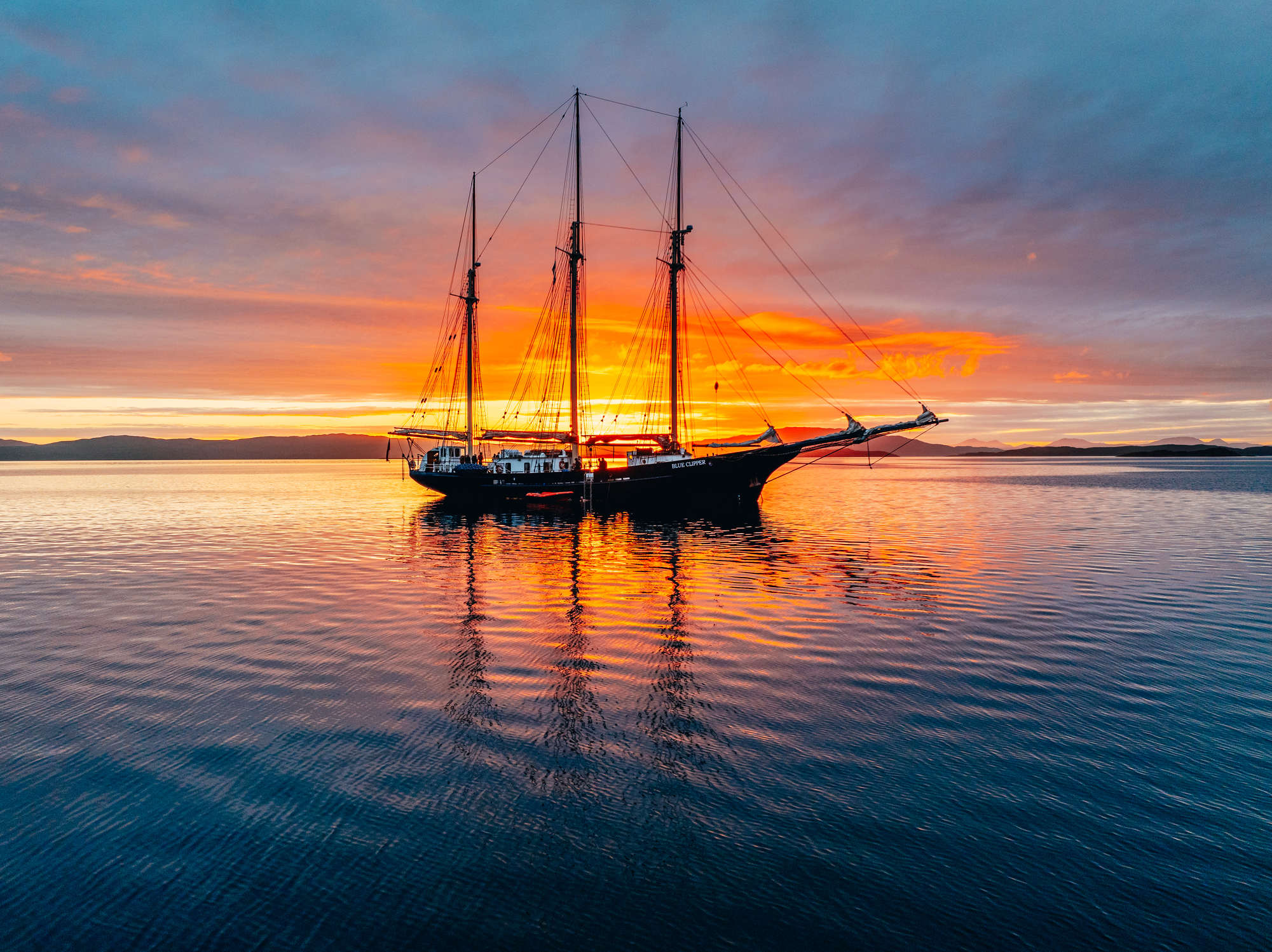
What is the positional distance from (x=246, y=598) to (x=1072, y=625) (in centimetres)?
2699

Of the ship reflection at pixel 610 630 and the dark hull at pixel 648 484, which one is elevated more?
the dark hull at pixel 648 484

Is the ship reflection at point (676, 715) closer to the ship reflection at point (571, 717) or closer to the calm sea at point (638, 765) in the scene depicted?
the calm sea at point (638, 765)

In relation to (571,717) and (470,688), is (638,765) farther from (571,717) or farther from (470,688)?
(470,688)

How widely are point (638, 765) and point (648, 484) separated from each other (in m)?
46.2

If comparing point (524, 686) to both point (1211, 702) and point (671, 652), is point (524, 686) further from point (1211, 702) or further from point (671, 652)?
point (1211, 702)

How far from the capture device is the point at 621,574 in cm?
2866

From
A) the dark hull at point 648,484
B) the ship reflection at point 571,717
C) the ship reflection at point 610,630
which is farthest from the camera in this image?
the dark hull at point 648,484

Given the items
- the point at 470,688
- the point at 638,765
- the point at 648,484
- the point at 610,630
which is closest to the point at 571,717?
the point at 638,765

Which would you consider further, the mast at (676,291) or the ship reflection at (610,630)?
the mast at (676,291)

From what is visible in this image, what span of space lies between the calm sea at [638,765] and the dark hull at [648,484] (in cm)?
2994

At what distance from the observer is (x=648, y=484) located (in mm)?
56438

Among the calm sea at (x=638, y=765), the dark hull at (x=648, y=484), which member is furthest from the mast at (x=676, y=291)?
the calm sea at (x=638, y=765)

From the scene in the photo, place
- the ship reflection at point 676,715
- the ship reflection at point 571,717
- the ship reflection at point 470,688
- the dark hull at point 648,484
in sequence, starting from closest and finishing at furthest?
the ship reflection at point 571,717, the ship reflection at point 676,715, the ship reflection at point 470,688, the dark hull at point 648,484

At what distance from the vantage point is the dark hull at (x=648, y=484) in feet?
183
